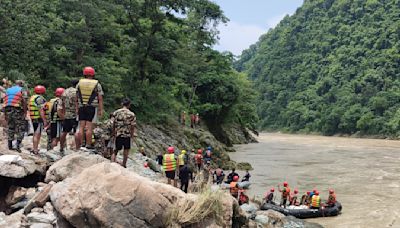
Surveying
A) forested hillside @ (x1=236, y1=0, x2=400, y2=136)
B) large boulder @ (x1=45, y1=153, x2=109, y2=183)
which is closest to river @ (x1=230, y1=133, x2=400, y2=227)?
large boulder @ (x1=45, y1=153, x2=109, y2=183)

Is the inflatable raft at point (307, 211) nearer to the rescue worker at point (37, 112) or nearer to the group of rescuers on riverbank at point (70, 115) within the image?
the group of rescuers on riverbank at point (70, 115)

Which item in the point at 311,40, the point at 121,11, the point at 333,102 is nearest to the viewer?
the point at 121,11

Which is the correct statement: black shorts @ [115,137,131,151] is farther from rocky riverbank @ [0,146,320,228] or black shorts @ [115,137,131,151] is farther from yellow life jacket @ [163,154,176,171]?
yellow life jacket @ [163,154,176,171]

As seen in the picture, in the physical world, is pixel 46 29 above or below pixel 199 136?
above

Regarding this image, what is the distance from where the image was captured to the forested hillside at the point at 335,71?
7888 cm

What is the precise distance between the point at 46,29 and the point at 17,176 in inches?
487

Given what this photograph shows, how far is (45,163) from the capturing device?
828 centimetres

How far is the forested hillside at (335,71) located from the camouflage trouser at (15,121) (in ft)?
223

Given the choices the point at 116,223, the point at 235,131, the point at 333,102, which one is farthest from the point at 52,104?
the point at 333,102

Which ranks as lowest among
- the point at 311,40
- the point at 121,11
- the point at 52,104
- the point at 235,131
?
the point at 235,131

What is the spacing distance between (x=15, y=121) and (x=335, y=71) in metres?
97.3

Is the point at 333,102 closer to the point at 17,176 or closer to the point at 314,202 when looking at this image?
the point at 314,202

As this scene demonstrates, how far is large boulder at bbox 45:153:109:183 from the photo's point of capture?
7.27 m

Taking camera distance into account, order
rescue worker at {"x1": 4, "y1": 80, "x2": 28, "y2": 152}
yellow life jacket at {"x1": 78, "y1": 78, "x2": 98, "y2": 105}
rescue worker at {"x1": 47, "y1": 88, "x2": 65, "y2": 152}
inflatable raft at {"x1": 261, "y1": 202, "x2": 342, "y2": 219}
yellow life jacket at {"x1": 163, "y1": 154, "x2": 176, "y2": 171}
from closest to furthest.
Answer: yellow life jacket at {"x1": 78, "y1": 78, "x2": 98, "y2": 105}
rescue worker at {"x1": 4, "y1": 80, "x2": 28, "y2": 152}
rescue worker at {"x1": 47, "y1": 88, "x2": 65, "y2": 152}
yellow life jacket at {"x1": 163, "y1": 154, "x2": 176, "y2": 171}
inflatable raft at {"x1": 261, "y1": 202, "x2": 342, "y2": 219}
